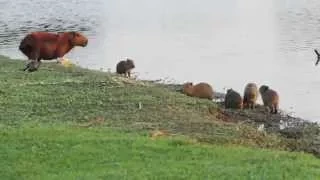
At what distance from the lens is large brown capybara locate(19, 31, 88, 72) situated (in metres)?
21.7

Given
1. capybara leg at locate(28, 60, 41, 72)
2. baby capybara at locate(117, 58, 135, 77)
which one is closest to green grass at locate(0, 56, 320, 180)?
capybara leg at locate(28, 60, 41, 72)

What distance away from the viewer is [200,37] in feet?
144

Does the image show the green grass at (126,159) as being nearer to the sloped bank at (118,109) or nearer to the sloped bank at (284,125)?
the sloped bank at (118,109)

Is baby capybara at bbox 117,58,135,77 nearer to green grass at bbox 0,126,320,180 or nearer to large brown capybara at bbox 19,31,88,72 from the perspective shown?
large brown capybara at bbox 19,31,88,72

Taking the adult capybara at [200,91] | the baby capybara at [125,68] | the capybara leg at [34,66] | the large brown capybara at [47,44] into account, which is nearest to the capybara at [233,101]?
the adult capybara at [200,91]

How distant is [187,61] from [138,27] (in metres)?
14.4

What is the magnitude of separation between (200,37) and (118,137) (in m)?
30.8

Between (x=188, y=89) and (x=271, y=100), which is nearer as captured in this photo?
(x=271, y=100)

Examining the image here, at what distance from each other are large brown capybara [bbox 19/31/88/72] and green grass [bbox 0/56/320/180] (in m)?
0.67

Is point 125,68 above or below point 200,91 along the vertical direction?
above

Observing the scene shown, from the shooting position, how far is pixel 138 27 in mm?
49562

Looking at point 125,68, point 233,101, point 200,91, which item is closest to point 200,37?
point 125,68

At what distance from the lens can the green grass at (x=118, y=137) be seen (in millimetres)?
10875

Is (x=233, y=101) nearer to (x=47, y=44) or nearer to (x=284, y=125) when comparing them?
(x=284, y=125)
